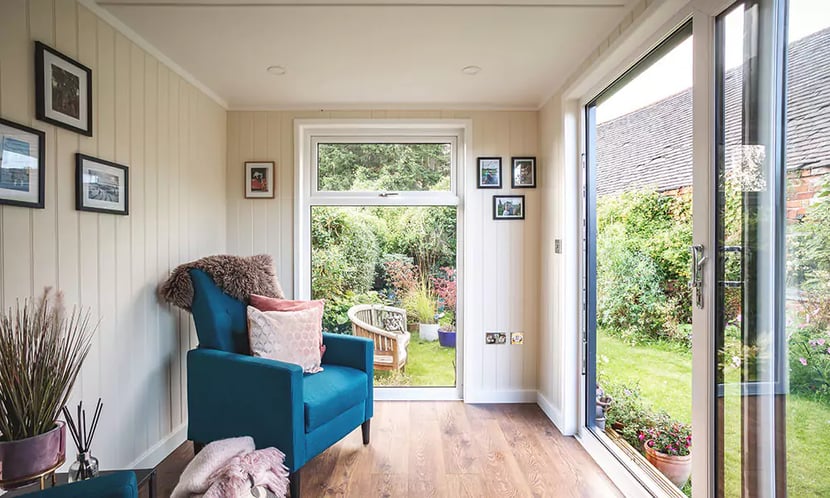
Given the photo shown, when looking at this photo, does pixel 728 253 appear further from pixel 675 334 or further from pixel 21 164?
pixel 21 164

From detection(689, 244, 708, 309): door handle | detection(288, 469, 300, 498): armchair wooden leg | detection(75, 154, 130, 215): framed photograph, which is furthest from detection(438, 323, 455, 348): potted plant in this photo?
detection(75, 154, 130, 215): framed photograph

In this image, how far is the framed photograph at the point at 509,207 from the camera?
3223 millimetres

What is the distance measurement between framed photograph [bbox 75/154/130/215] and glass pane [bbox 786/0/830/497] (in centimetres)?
258

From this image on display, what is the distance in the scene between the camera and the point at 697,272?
157 cm

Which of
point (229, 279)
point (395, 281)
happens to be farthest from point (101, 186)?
point (395, 281)

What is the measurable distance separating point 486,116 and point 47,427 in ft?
9.85

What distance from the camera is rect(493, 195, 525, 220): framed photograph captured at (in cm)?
322

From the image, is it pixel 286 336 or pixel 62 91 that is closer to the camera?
pixel 62 91

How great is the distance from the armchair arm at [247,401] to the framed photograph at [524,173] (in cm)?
211

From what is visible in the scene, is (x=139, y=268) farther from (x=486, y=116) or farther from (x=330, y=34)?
(x=486, y=116)

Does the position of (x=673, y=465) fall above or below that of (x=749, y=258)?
below

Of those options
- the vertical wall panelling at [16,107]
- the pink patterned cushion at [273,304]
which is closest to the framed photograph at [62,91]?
the vertical wall panelling at [16,107]

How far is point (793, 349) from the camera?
122 centimetres

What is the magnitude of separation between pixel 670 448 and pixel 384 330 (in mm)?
2035
